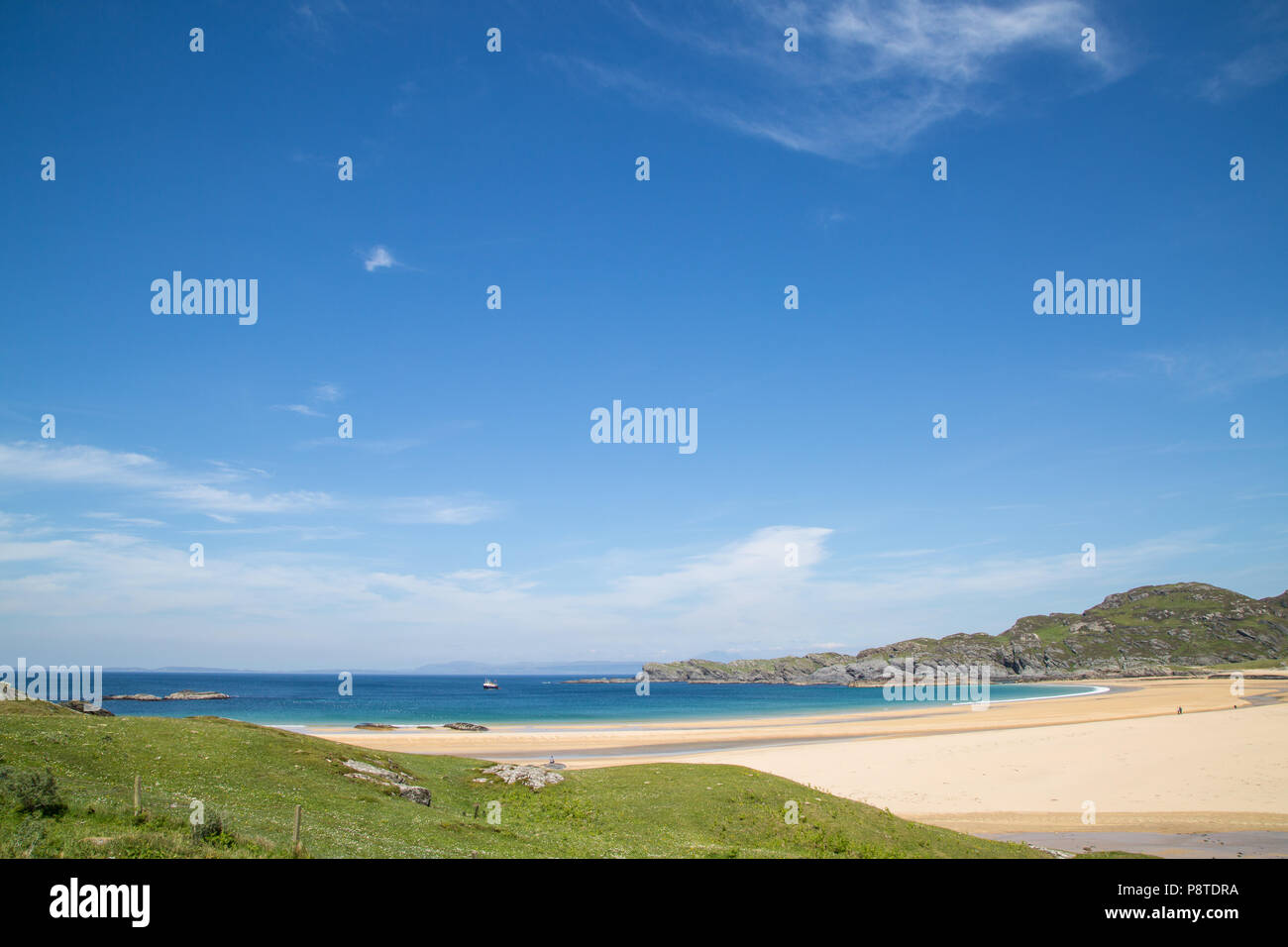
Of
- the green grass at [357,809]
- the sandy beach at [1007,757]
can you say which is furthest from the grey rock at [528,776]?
the sandy beach at [1007,757]

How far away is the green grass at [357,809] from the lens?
16.8 meters

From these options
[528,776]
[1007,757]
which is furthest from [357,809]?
[1007,757]

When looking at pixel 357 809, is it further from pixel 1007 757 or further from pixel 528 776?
pixel 1007 757

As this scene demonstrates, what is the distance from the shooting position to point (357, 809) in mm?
25016

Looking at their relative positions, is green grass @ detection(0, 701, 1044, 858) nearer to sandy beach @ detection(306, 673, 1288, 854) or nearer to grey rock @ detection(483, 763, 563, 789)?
grey rock @ detection(483, 763, 563, 789)

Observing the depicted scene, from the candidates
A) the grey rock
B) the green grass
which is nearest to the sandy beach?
the green grass

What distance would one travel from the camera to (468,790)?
34.0 m

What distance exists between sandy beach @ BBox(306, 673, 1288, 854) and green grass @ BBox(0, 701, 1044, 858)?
40.8ft

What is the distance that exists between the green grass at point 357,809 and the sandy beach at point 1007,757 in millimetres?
12438

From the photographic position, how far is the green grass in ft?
55.1

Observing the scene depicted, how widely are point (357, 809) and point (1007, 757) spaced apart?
5298 centimetres

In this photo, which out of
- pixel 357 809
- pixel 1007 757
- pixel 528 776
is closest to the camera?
pixel 357 809

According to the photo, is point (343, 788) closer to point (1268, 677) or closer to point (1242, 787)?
point (1242, 787)
